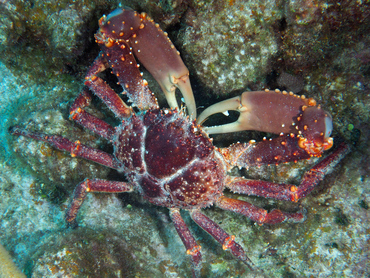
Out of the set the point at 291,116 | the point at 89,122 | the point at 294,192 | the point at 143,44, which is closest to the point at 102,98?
the point at 89,122

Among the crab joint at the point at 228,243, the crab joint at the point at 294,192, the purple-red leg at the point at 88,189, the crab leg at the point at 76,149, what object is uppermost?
the crab leg at the point at 76,149

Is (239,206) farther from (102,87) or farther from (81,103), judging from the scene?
(81,103)

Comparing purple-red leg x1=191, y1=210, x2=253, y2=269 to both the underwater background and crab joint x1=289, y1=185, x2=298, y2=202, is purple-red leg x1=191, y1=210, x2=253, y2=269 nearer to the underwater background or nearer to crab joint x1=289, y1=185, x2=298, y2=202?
the underwater background

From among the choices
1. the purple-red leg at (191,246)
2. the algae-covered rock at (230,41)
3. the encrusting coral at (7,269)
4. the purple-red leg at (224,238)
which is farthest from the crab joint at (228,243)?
the encrusting coral at (7,269)

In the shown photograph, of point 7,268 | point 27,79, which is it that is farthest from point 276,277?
point 27,79

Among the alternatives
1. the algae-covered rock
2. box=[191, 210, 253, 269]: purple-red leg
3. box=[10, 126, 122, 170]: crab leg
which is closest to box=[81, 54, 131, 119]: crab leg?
box=[10, 126, 122, 170]: crab leg

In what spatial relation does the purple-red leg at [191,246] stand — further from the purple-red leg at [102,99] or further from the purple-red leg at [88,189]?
the purple-red leg at [102,99]
